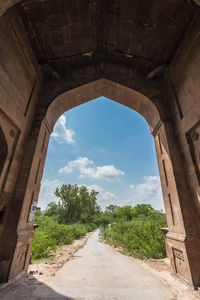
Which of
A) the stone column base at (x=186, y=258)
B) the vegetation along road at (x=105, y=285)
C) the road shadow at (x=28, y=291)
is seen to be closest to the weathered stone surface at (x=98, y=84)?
the stone column base at (x=186, y=258)

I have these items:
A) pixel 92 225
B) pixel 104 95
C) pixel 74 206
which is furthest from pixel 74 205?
pixel 104 95

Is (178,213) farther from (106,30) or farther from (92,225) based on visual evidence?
(92,225)

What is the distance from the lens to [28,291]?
135 inches

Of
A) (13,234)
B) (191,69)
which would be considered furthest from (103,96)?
(13,234)

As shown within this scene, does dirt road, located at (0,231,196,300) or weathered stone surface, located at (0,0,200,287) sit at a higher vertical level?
weathered stone surface, located at (0,0,200,287)

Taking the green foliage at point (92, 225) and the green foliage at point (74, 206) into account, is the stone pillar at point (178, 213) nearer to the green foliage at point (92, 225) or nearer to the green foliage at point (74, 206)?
the green foliage at point (92, 225)

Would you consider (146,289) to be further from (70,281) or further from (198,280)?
(70,281)

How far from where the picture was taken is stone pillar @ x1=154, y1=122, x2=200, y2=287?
13.1 feet

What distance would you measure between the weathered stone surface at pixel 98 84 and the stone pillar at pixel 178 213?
1.1 inches

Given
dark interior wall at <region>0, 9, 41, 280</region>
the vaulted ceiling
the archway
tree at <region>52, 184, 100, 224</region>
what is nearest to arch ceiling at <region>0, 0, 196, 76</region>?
the vaulted ceiling

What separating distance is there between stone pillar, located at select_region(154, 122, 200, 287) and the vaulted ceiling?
126 inches

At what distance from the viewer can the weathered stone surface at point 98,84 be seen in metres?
4.36

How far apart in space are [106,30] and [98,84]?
2050 mm

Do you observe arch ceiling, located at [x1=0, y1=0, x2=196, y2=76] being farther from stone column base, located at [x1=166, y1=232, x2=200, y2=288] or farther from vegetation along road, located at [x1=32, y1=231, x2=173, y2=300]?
vegetation along road, located at [x1=32, y1=231, x2=173, y2=300]
